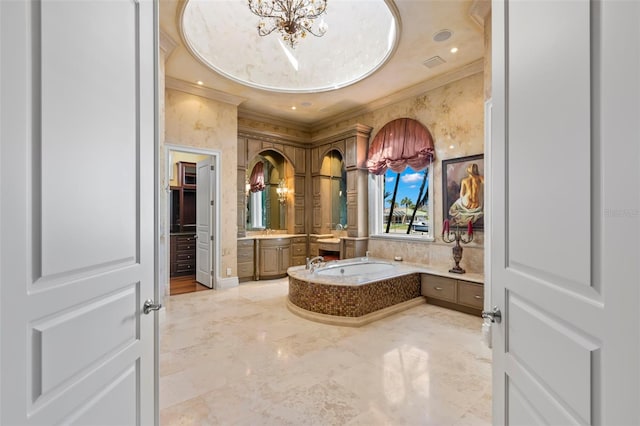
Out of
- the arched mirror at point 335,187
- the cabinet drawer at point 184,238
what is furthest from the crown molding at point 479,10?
the cabinet drawer at point 184,238

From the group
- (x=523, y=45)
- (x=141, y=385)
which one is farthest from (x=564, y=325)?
(x=141, y=385)

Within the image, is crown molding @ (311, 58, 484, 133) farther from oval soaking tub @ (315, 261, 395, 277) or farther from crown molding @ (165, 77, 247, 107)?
oval soaking tub @ (315, 261, 395, 277)

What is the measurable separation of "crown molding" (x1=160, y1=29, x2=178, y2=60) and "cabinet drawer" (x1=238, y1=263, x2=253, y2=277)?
11.8ft

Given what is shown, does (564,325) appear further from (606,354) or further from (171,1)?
(171,1)

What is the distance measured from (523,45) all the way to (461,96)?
3998mm

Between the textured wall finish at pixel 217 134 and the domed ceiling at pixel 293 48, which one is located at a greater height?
the domed ceiling at pixel 293 48

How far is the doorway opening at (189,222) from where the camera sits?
4918mm

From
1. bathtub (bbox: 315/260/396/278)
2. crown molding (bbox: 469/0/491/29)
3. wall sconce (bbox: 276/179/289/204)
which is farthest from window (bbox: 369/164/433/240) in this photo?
crown molding (bbox: 469/0/491/29)

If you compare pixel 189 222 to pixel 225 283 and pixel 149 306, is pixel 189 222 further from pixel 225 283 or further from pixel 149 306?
pixel 149 306

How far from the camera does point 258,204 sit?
6.89 metres

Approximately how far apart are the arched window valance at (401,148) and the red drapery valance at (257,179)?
2443 mm

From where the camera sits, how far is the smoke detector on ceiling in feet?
13.8

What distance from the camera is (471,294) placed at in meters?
3.95

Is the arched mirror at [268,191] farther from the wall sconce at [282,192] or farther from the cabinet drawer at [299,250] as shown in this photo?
the cabinet drawer at [299,250]
